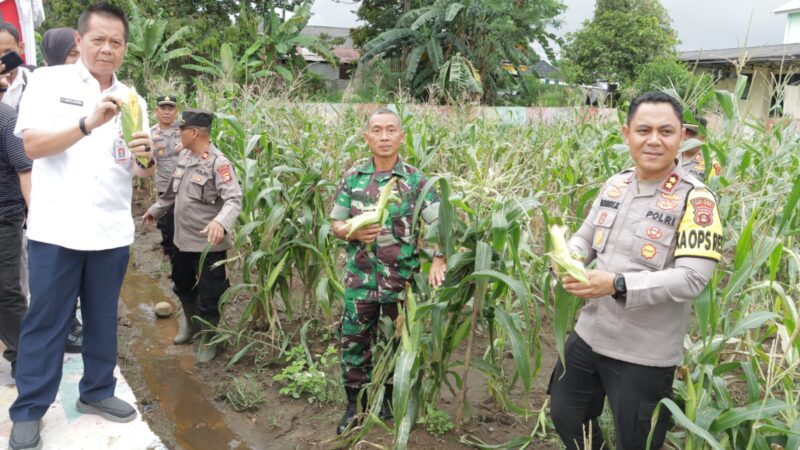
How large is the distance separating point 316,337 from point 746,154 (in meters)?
2.77

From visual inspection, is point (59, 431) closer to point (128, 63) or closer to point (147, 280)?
point (147, 280)

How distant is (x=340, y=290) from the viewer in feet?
12.1

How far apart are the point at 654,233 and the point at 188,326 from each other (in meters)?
3.28

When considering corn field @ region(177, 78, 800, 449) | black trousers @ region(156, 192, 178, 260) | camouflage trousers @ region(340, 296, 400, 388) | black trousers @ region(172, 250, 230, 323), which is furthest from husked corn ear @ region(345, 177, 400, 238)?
black trousers @ region(156, 192, 178, 260)

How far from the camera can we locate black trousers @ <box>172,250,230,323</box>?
3969mm

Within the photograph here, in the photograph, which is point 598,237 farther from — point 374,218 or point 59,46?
point 59,46

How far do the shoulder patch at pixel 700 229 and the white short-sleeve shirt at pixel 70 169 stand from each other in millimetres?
2261

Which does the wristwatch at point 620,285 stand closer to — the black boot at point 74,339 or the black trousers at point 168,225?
the black boot at point 74,339

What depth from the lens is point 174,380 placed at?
3709 mm

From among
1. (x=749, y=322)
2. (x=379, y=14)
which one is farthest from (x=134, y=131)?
(x=379, y=14)

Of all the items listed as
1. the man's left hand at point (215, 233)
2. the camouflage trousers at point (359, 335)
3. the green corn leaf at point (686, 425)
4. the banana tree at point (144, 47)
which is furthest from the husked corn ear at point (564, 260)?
the banana tree at point (144, 47)

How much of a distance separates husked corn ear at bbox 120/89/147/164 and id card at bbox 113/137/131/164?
0.19 feet

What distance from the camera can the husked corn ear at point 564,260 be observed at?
1.90 m

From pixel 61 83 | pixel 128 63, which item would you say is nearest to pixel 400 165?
pixel 61 83
